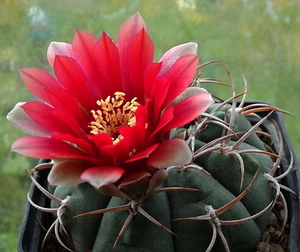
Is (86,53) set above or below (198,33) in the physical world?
above

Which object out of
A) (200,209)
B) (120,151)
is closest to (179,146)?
(120,151)

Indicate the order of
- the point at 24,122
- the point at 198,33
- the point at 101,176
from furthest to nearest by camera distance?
the point at 198,33
the point at 24,122
the point at 101,176

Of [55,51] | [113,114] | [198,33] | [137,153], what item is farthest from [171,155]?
[198,33]

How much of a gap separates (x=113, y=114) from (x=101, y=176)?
16cm

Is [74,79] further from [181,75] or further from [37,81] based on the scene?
[181,75]

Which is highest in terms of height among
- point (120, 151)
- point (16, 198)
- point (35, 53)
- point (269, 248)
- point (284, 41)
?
point (120, 151)

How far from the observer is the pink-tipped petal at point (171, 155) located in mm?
430

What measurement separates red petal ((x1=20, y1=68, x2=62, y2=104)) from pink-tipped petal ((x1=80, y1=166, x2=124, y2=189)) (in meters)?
0.16

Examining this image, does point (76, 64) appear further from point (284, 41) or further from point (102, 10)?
point (284, 41)

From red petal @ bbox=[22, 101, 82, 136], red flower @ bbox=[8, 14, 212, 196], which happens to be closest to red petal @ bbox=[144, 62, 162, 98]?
red flower @ bbox=[8, 14, 212, 196]

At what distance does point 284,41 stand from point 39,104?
1.12 meters

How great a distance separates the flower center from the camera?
1.81 ft

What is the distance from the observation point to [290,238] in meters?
0.69

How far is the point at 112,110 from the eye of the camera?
56 cm
